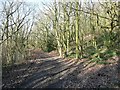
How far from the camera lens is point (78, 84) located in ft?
47.4

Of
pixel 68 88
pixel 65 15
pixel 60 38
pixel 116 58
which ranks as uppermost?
pixel 65 15

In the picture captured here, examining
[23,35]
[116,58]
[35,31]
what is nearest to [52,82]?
[116,58]

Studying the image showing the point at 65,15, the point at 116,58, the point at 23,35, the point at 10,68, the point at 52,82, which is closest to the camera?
the point at 52,82

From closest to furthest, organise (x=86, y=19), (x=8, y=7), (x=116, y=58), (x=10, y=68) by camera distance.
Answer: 1. (x=116, y=58)
2. (x=10, y=68)
3. (x=8, y=7)
4. (x=86, y=19)

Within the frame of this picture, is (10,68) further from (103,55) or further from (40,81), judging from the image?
(103,55)

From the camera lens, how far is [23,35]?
31875 millimetres

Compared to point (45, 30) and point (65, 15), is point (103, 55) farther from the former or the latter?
point (45, 30)

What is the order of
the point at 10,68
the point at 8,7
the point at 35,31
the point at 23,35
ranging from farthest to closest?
the point at 35,31 < the point at 23,35 < the point at 8,7 < the point at 10,68

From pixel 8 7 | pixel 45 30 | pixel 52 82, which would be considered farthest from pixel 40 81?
pixel 45 30

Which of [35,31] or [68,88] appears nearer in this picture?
[68,88]

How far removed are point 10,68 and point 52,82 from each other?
25.4 ft

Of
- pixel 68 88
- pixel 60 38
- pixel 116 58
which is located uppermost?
pixel 60 38

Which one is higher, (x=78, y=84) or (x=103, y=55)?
(x=103, y=55)

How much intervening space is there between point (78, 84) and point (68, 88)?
0.98m
